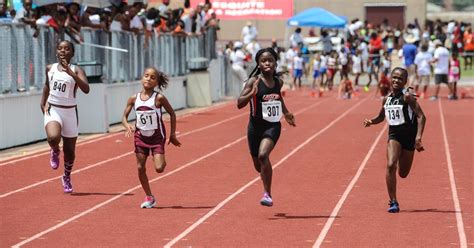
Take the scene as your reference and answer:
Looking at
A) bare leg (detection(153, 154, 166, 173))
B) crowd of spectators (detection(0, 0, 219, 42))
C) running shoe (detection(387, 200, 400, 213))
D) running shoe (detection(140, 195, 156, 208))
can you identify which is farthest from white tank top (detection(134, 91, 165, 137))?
crowd of spectators (detection(0, 0, 219, 42))

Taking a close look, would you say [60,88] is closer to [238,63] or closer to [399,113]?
[399,113]

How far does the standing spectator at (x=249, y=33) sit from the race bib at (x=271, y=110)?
38.2 m

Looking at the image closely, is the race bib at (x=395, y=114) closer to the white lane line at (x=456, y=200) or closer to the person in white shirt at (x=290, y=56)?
the white lane line at (x=456, y=200)

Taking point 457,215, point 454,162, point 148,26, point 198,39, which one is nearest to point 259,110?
point 457,215

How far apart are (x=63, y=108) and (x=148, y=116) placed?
6.18 ft

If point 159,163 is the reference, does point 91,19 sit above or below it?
above

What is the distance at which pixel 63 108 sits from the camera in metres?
15.0

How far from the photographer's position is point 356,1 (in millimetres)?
57156

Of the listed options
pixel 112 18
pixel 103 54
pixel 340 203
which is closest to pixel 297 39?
pixel 112 18

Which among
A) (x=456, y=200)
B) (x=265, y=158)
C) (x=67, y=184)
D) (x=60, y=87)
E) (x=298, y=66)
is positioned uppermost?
(x=60, y=87)

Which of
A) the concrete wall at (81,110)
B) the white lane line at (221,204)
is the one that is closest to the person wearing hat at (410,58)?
the concrete wall at (81,110)

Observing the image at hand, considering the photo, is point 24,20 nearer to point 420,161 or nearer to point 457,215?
point 420,161

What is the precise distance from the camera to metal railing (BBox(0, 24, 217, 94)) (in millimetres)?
21844

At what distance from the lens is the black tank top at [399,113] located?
43.2 feet
